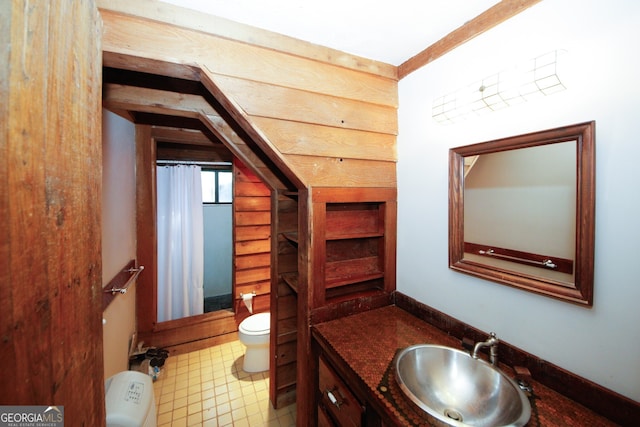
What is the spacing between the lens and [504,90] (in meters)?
1.11

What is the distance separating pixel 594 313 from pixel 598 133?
635 millimetres

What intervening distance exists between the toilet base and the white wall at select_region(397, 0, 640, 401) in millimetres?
1838

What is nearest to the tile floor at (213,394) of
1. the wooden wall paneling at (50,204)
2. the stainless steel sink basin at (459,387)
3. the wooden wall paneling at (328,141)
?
the stainless steel sink basin at (459,387)

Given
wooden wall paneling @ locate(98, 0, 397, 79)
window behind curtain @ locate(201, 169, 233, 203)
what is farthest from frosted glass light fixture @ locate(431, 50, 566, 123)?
window behind curtain @ locate(201, 169, 233, 203)

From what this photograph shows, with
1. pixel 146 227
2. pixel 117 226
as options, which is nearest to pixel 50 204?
pixel 117 226

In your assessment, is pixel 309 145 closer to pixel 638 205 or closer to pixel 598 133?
pixel 598 133

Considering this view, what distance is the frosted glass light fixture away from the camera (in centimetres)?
98

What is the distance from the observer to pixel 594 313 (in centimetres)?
91

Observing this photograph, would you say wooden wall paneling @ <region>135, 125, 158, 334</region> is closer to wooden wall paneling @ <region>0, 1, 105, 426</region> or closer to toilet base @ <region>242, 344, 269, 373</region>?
toilet base @ <region>242, 344, 269, 373</region>

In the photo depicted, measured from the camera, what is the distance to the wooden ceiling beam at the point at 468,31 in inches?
42.6

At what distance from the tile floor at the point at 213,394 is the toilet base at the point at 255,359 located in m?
0.05

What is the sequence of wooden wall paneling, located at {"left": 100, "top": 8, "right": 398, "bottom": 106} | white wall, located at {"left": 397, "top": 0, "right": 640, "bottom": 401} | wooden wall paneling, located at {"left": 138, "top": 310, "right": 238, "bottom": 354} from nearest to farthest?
white wall, located at {"left": 397, "top": 0, "right": 640, "bottom": 401}
wooden wall paneling, located at {"left": 100, "top": 8, "right": 398, "bottom": 106}
wooden wall paneling, located at {"left": 138, "top": 310, "right": 238, "bottom": 354}

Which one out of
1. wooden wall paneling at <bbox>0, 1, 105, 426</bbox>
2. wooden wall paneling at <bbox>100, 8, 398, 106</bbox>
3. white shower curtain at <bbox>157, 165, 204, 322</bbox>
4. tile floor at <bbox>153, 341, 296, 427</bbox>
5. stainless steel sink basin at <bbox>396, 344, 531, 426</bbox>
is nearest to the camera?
wooden wall paneling at <bbox>0, 1, 105, 426</bbox>

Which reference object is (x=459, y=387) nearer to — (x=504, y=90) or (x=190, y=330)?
(x=504, y=90)
